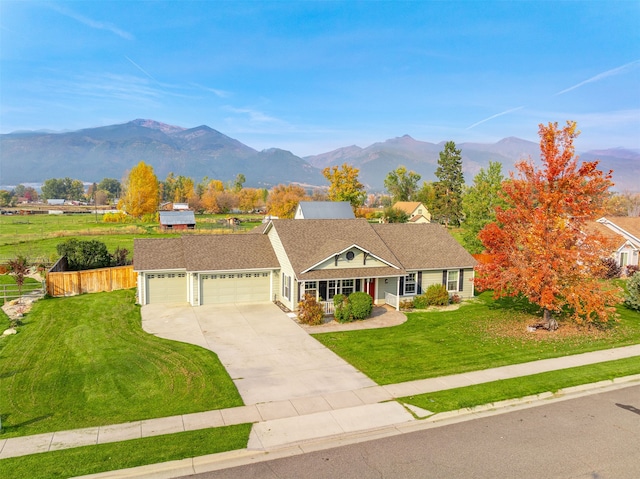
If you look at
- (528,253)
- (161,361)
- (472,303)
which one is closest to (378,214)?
(472,303)

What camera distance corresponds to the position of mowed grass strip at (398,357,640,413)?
14.2 m

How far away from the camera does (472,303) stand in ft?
91.9

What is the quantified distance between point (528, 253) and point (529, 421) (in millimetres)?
9951

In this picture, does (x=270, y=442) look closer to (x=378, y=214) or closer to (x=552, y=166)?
(x=552, y=166)

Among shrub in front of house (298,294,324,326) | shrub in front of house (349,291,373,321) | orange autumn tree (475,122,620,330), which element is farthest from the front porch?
orange autumn tree (475,122,620,330)

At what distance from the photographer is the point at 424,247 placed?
29.4 metres

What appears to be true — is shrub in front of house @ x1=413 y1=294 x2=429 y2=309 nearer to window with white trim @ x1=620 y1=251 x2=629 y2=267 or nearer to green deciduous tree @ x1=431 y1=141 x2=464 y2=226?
window with white trim @ x1=620 y1=251 x2=629 y2=267

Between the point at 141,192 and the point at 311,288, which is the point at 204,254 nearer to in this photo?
the point at 311,288

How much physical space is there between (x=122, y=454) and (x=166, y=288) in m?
16.5

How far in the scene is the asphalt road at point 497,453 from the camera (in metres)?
10.6

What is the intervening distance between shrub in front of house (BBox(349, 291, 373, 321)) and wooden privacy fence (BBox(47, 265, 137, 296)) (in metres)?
15.7

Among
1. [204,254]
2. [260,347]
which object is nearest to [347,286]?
[260,347]

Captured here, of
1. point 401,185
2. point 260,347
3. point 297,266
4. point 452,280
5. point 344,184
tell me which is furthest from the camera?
point 401,185

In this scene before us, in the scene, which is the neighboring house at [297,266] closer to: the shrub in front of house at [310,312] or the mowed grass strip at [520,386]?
the shrub in front of house at [310,312]
